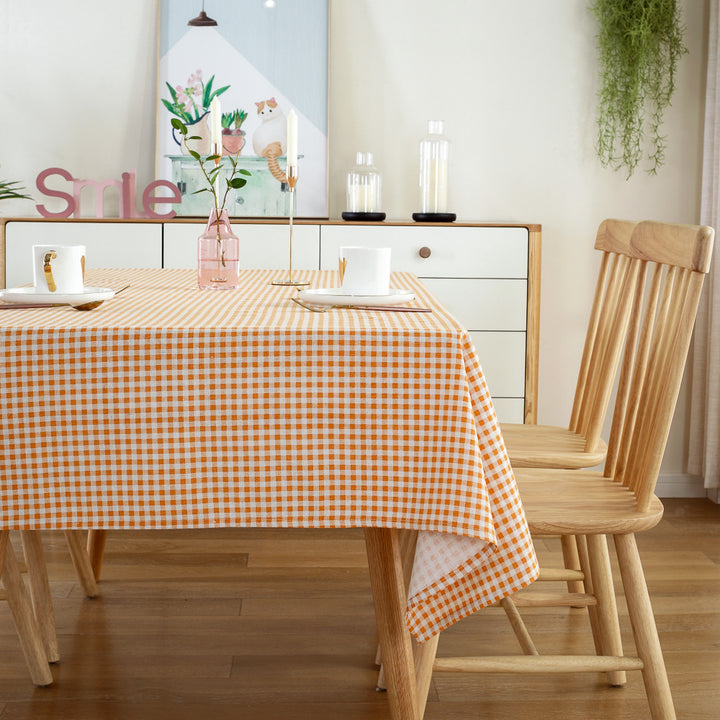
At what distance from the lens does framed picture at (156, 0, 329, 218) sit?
300cm

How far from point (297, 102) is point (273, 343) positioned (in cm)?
207

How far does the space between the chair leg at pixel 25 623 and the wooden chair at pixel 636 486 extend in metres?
0.77

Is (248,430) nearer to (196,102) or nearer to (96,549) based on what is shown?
(96,549)

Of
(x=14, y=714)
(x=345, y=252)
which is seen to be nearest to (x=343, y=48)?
(x=345, y=252)

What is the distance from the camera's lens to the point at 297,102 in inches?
120

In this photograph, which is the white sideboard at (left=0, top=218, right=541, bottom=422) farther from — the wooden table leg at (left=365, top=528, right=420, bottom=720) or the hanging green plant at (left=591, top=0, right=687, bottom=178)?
the wooden table leg at (left=365, top=528, right=420, bottom=720)

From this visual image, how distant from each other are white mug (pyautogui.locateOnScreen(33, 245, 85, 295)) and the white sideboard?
1.34 metres

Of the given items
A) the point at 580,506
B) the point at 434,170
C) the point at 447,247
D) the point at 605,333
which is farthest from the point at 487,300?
the point at 580,506

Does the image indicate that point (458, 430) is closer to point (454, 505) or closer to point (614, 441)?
point (454, 505)

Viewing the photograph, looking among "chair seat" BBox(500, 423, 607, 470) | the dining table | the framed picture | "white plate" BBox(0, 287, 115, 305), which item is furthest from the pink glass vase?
the framed picture

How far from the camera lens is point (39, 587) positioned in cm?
181

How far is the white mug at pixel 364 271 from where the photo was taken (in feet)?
4.88

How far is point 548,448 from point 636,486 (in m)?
0.39

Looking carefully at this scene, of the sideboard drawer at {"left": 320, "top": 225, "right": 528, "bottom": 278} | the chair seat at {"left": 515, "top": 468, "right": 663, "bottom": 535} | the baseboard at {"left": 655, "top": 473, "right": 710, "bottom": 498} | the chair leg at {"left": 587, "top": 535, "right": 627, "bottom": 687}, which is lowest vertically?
the baseboard at {"left": 655, "top": 473, "right": 710, "bottom": 498}
